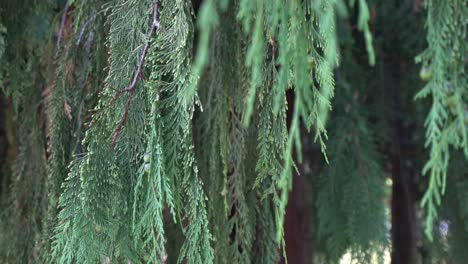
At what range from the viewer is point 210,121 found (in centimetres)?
134

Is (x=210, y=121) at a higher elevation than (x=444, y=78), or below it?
higher

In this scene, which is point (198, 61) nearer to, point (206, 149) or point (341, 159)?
point (206, 149)

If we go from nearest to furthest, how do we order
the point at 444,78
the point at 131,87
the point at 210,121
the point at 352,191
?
1. the point at 444,78
2. the point at 131,87
3. the point at 210,121
4. the point at 352,191

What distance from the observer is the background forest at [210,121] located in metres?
0.74

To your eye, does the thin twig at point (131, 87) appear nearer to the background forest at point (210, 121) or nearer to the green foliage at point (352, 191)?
the background forest at point (210, 121)

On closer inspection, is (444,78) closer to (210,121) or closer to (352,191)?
(210,121)

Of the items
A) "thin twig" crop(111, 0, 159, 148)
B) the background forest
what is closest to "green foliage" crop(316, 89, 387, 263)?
the background forest

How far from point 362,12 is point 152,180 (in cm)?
50

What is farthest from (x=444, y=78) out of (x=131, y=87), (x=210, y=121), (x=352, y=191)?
(x=352, y=191)

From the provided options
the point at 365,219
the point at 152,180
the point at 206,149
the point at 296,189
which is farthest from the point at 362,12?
the point at 296,189

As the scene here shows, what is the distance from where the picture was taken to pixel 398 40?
2.18 m

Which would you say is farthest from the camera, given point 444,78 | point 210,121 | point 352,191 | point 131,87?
point 352,191

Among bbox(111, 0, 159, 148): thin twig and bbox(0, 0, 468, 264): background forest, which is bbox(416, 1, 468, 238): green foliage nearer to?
bbox(0, 0, 468, 264): background forest

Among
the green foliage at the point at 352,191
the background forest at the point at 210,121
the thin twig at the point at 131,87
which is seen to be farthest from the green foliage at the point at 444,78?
the green foliage at the point at 352,191
